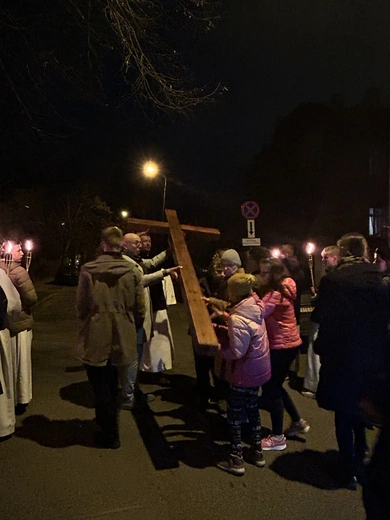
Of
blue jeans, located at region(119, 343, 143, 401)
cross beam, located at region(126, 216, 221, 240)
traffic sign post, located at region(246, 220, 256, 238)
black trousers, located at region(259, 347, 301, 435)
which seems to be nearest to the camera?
black trousers, located at region(259, 347, 301, 435)

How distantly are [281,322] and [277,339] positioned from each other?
0.17 meters

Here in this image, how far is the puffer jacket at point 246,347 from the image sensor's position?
180 inches

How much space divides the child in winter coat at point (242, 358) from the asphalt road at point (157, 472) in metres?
0.33

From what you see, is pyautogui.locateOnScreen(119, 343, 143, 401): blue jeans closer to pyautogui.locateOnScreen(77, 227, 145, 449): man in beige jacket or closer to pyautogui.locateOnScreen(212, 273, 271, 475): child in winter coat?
pyautogui.locateOnScreen(77, 227, 145, 449): man in beige jacket

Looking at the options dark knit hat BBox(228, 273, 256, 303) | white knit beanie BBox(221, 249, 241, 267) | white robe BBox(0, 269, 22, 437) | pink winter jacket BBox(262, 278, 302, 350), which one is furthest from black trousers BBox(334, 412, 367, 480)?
white robe BBox(0, 269, 22, 437)

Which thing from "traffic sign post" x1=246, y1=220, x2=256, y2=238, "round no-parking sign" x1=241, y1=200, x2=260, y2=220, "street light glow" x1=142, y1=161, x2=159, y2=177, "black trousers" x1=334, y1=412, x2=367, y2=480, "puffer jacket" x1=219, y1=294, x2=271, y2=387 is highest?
"street light glow" x1=142, y1=161, x2=159, y2=177

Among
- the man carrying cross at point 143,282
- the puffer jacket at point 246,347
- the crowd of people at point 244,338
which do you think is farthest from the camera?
the man carrying cross at point 143,282

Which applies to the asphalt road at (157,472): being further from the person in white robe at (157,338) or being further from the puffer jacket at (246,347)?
the puffer jacket at (246,347)

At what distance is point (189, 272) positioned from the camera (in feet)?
18.5

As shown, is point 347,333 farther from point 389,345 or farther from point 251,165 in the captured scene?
point 251,165

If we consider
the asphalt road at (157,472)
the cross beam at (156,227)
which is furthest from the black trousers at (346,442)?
the cross beam at (156,227)

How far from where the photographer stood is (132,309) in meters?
5.27

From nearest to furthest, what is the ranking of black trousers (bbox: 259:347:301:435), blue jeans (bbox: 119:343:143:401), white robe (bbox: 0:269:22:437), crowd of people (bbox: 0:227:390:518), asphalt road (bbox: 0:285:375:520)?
1. asphalt road (bbox: 0:285:375:520)
2. crowd of people (bbox: 0:227:390:518)
3. black trousers (bbox: 259:347:301:435)
4. white robe (bbox: 0:269:22:437)
5. blue jeans (bbox: 119:343:143:401)

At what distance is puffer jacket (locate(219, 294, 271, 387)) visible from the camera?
4574 mm
